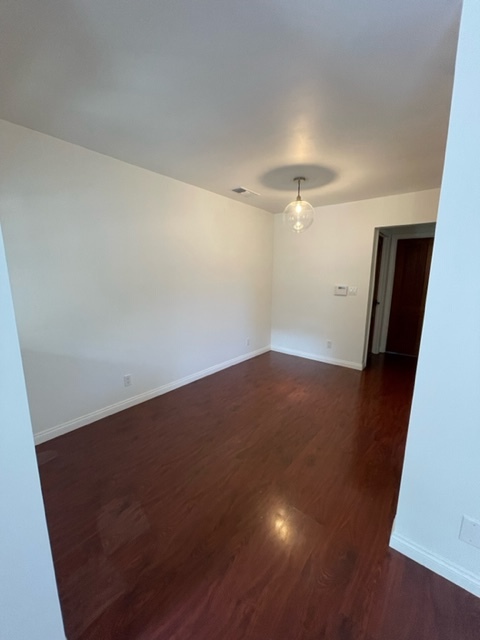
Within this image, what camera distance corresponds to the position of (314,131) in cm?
194

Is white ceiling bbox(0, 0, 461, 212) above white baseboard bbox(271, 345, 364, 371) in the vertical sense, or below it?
above

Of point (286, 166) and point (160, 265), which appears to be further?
point (160, 265)

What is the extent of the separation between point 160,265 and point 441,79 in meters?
2.55

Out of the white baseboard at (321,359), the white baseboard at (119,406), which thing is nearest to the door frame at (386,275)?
the white baseboard at (321,359)

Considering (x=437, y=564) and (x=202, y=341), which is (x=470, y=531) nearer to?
(x=437, y=564)

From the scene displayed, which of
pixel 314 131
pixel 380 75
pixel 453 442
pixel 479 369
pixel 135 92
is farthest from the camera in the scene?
pixel 314 131

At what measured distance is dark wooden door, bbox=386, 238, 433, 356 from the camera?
452cm

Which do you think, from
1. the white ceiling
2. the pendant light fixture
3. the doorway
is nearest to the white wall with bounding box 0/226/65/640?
the white ceiling

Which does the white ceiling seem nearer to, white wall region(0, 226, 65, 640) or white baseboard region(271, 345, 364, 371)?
white wall region(0, 226, 65, 640)

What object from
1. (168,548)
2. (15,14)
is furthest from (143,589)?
(15,14)

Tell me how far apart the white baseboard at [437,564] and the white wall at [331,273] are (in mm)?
2854

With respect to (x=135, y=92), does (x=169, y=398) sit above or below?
below

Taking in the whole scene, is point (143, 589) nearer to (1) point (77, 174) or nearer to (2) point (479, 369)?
(2) point (479, 369)

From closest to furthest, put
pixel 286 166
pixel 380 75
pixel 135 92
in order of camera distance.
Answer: pixel 380 75 → pixel 135 92 → pixel 286 166
